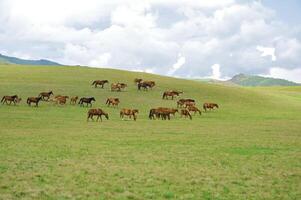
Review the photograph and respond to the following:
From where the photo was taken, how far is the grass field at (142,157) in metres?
15.9

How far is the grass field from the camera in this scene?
1595cm

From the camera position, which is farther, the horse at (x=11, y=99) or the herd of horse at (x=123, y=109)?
the horse at (x=11, y=99)

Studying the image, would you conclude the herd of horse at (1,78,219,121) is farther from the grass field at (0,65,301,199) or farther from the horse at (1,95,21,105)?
the grass field at (0,65,301,199)

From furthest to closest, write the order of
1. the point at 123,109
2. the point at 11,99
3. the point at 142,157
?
the point at 11,99
the point at 123,109
the point at 142,157

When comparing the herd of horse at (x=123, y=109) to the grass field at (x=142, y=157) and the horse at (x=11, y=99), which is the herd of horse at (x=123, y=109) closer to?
the horse at (x=11, y=99)

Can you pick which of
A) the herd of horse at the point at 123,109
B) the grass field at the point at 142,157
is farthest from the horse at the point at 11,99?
the grass field at the point at 142,157

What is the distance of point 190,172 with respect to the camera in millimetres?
19141

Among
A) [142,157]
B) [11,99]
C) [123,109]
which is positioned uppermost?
[11,99]

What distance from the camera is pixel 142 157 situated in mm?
22688

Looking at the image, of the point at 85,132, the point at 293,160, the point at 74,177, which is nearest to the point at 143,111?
the point at 85,132

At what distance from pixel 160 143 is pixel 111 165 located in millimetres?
8327

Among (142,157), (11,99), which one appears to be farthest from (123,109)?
(142,157)

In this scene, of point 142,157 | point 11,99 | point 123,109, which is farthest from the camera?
point 11,99

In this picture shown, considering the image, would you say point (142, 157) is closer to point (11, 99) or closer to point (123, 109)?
point (123, 109)
